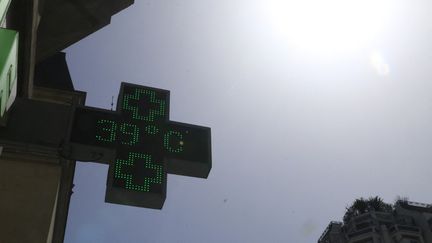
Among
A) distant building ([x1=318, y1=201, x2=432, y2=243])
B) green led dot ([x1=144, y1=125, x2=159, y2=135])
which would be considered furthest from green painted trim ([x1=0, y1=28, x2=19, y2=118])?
distant building ([x1=318, y1=201, x2=432, y2=243])

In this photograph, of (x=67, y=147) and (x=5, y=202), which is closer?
(x=67, y=147)

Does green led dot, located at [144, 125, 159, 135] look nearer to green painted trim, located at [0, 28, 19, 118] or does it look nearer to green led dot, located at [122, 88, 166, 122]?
green led dot, located at [122, 88, 166, 122]

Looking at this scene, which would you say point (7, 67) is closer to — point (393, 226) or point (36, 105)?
point (36, 105)

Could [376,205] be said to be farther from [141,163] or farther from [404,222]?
[141,163]

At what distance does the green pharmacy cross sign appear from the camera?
5438mm

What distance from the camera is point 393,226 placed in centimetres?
7625

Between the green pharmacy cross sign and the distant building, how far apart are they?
255ft

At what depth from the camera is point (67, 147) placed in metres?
5.43

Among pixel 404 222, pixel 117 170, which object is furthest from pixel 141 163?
pixel 404 222

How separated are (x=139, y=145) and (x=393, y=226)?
263ft

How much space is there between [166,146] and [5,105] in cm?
210

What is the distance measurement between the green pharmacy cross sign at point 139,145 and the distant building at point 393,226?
7786cm

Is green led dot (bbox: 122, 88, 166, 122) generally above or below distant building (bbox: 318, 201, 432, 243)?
below

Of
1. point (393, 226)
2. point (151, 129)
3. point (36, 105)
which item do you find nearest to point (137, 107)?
point (151, 129)
